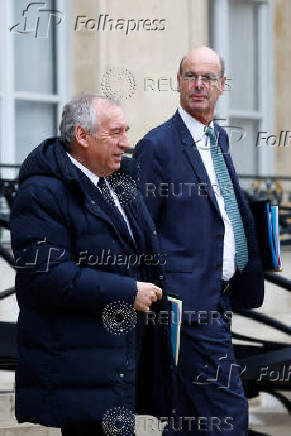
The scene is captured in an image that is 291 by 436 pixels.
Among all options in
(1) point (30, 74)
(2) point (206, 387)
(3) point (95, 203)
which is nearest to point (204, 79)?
(3) point (95, 203)

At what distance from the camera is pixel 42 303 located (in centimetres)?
409

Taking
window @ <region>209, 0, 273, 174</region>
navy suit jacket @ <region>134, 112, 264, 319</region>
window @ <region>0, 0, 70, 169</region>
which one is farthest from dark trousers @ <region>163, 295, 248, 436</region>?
window @ <region>209, 0, 273, 174</region>

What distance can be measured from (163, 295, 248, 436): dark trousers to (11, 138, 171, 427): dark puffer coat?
2.81ft

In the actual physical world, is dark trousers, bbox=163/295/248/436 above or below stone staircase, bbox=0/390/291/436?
above

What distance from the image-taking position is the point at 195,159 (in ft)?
16.8

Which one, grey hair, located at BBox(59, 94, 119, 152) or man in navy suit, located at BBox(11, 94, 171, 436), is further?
grey hair, located at BBox(59, 94, 119, 152)

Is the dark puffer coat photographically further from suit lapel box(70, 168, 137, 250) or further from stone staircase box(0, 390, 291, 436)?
stone staircase box(0, 390, 291, 436)

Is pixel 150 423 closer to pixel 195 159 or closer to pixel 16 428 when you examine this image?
pixel 16 428

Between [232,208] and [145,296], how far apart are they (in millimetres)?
1094

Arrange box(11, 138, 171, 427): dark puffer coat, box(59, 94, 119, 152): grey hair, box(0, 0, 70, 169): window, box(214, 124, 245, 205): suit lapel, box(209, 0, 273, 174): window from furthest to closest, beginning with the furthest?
1. box(209, 0, 273, 174): window
2. box(0, 0, 70, 169): window
3. box(214, 124, 245, 205): suit lapel
4. box(59, 94, 119, 152): grey hair
5. box(11, 138, 171, 427): dark puffer coat

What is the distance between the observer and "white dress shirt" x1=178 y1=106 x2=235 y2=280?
16.8 feet

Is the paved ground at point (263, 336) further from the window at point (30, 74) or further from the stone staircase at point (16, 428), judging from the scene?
the window at point (30, 74)

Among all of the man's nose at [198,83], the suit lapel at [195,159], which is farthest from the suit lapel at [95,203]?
the man's nose at [198,83]

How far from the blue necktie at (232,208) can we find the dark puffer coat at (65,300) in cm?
99
